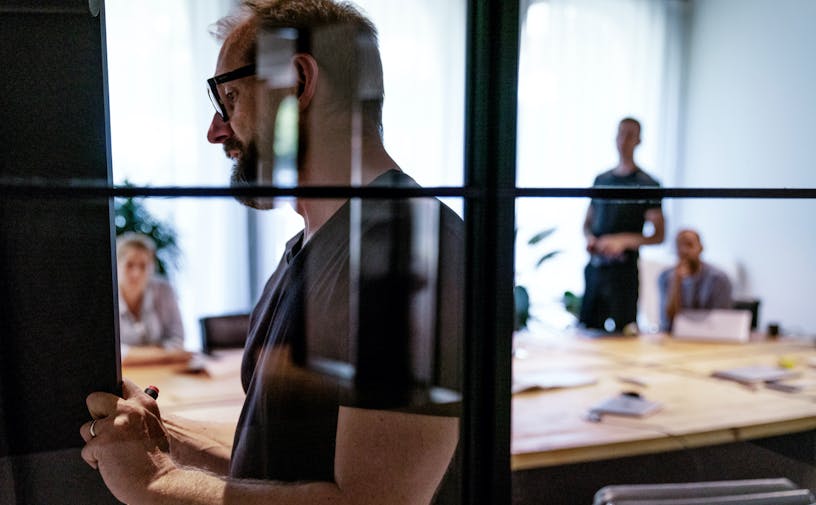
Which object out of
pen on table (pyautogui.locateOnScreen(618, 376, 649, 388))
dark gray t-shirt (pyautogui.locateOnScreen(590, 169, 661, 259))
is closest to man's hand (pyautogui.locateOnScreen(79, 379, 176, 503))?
dark gray t-shirt (pyautogui.locateOnScreen(590, 169, 661, 259))

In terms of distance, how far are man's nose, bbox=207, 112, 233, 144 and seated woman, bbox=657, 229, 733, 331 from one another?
9.26ft

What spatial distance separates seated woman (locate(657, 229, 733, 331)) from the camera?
3.18 meters

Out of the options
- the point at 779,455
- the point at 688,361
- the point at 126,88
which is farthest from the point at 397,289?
the point at 688,361

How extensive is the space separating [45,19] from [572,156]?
3.59 meters

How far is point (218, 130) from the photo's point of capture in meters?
0.81

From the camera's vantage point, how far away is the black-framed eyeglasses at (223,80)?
0.79 m

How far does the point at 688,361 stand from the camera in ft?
8.66

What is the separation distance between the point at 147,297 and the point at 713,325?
2.50 m

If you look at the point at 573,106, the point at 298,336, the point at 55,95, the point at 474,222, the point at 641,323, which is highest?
the point at 573,106

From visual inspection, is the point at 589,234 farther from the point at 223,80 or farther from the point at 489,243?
the point at 223,80

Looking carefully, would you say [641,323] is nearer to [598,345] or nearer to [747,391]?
[598,345]

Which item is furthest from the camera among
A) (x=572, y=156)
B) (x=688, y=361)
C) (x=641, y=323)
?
(x=572, y=156)

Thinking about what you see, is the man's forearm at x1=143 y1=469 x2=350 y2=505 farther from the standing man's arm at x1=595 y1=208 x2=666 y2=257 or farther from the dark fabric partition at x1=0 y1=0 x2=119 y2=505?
the standing man's arm at x1=595 y1=208 x2=666 y2=257

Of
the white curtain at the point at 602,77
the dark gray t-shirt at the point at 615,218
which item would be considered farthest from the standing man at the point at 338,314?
the white curtain at the point at 602,77
